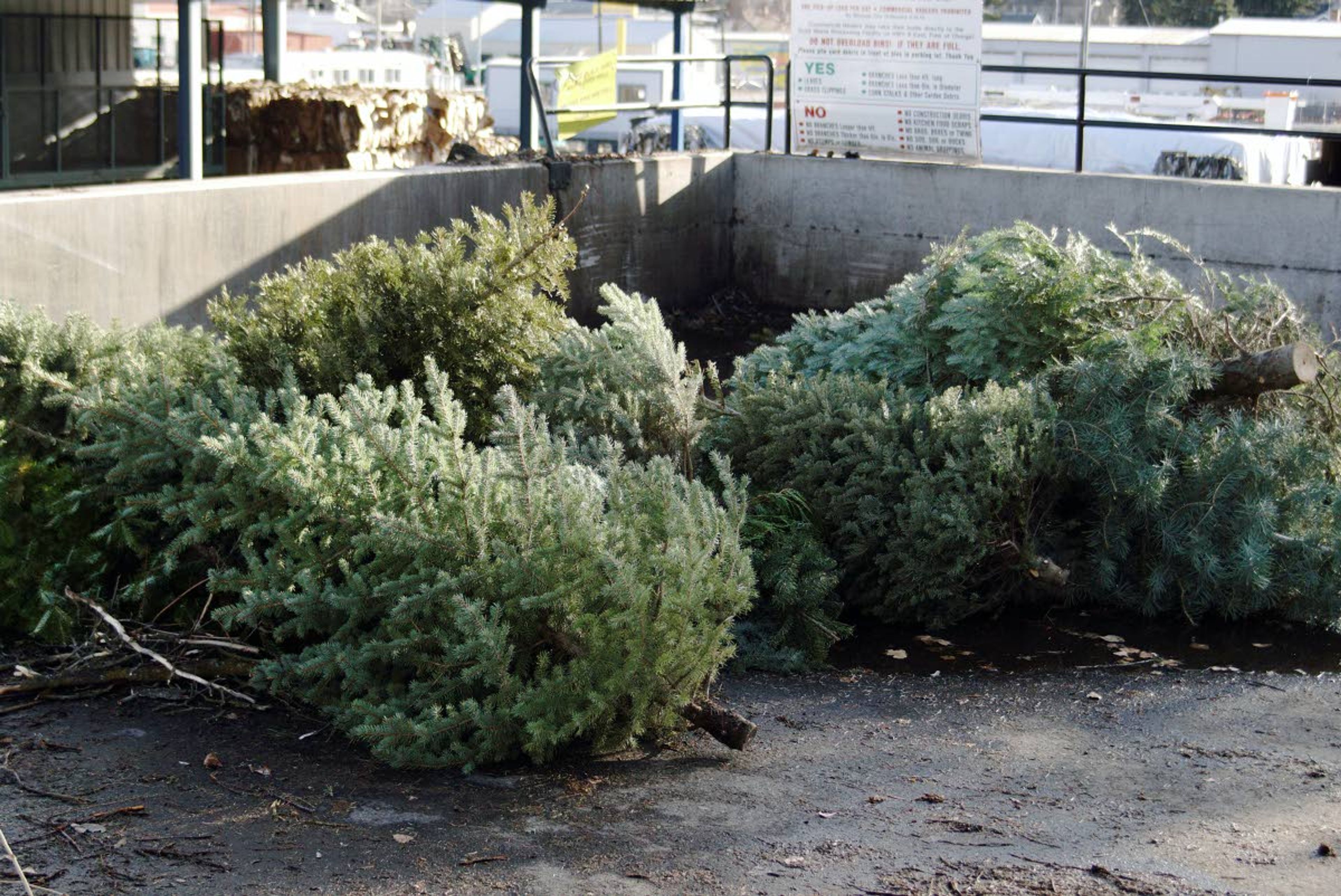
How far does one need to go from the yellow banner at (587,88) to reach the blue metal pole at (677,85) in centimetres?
191

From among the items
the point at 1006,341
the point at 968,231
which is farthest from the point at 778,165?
the point at 1006,341

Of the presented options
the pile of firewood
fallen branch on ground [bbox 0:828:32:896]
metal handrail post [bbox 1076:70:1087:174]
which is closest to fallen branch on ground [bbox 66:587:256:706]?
fallen branch on ground [bbox 0:828:32:896]

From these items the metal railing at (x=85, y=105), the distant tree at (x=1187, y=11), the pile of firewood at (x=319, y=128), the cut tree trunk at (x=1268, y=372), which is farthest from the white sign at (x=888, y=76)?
the distant tree at (x=1187, y=11)

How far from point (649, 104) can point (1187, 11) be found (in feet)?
120

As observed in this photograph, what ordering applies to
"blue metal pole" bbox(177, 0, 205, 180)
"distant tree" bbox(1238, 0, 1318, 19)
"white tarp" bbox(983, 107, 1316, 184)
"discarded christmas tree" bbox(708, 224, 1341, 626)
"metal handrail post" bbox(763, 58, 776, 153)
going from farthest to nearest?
"distant tree" bbox(1238, 0, 1318, 19)
"white tarp" bbox(983, 107, 1316, 184)
"metal handrail post" bbox(763, 58, 776, 153)
"blue metal pole" bbox(177, 0, 205, 180)
"discarded christmas tree" bbox(708, 224, 1341, 626)

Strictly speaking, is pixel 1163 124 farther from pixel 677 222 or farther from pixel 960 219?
pixel 677 222

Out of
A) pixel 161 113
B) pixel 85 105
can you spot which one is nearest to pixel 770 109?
pixel 161 113

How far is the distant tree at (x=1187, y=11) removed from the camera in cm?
4338

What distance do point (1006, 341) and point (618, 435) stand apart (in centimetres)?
215

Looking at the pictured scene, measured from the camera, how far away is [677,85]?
52.6 feet

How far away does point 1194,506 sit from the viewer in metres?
6.94

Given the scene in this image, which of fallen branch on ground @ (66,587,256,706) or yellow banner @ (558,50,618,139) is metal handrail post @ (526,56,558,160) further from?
fallen branch on ground @ (66,587,256,706)

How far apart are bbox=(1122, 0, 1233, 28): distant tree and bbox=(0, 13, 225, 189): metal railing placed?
32.8 meters

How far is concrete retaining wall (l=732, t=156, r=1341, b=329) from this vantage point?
11.1 m
